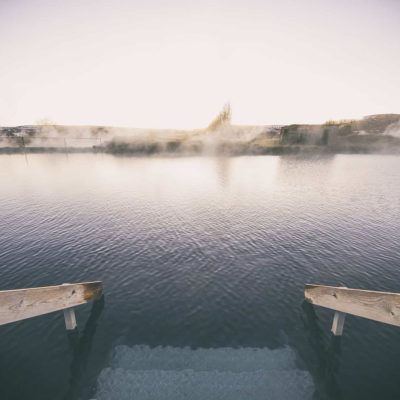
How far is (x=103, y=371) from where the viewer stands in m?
12.5

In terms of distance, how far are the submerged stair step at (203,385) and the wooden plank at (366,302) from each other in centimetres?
458

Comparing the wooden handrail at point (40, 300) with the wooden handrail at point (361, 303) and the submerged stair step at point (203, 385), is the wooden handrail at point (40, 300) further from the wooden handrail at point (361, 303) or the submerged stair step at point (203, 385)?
the wooden handrail at point (361, 303)

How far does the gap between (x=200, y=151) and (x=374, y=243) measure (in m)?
126

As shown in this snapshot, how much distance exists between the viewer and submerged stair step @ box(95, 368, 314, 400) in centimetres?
1103

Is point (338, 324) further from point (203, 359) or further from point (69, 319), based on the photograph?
point (69, 319)

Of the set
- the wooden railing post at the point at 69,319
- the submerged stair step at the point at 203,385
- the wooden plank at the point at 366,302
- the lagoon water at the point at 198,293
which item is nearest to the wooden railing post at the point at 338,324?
the lagoon water at the point at 198,293

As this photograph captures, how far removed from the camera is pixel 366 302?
11742 mm

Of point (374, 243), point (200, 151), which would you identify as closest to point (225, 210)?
point (374, 243)

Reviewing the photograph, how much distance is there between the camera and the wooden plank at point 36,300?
1139 centimetres

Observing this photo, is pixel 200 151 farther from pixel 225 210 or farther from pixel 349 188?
pixel 225 210

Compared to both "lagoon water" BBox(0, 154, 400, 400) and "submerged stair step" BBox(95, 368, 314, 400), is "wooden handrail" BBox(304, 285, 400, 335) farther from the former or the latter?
"submerged stair step" BBox(95, 368, 314, 400)

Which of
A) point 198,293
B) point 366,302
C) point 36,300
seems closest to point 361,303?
point 366,302

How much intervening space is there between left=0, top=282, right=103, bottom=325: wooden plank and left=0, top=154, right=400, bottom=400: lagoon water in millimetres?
3268

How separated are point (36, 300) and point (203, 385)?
10636 millimetres
